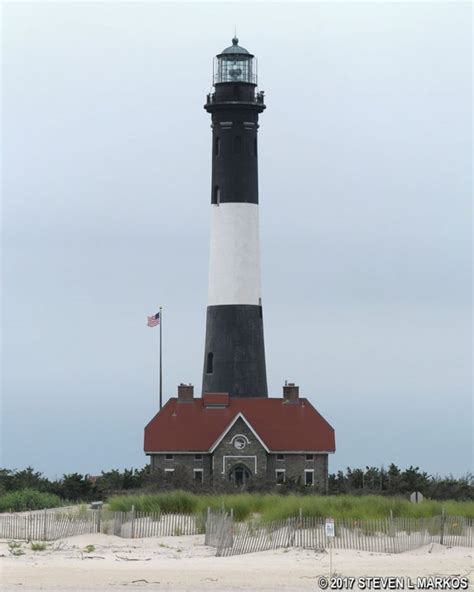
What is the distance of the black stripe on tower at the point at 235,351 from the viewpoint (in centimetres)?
5650

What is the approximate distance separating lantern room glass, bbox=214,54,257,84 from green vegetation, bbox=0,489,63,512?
1649cm

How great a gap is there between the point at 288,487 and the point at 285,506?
14.9 m

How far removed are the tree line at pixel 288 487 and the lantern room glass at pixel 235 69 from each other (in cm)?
1409

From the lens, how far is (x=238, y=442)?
56.5 meters

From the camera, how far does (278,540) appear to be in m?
36.7

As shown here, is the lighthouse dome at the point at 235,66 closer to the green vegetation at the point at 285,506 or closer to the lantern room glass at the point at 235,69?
the lantern room glass at the point at 235,69

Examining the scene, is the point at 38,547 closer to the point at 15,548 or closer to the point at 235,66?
the point at 15,548

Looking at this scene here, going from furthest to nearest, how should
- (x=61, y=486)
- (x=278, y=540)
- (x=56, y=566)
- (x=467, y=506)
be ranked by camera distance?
(x=61, y=486) → (x=467, y=506) → (x=278, y=540) → (x=56, y=566)

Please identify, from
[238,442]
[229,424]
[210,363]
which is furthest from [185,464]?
[210,363]

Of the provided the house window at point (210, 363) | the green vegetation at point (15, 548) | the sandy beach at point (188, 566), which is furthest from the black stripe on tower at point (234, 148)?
the green vegetation at point (15, 548)

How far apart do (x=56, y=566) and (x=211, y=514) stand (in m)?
6.31

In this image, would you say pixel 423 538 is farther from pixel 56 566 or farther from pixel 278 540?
pixel 56 566

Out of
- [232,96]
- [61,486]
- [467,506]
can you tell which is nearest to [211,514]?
[467,506]

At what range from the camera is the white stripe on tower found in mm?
56312
